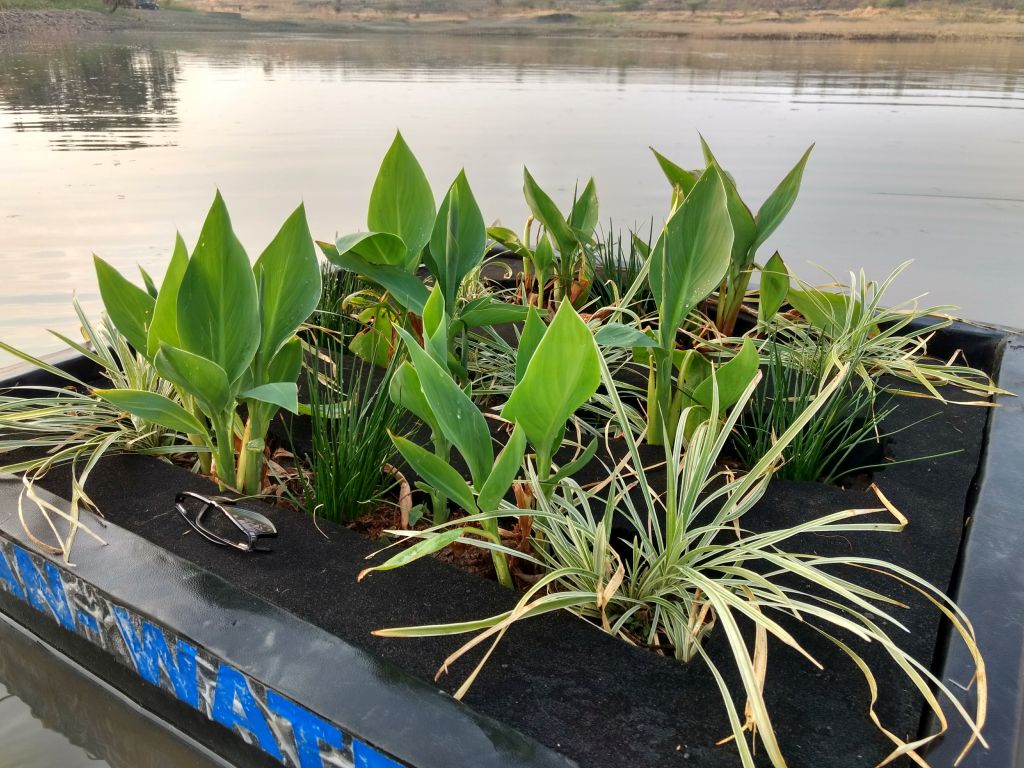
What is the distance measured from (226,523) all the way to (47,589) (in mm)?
247

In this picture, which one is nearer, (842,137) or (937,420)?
(937,420)

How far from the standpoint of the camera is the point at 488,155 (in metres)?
4.36

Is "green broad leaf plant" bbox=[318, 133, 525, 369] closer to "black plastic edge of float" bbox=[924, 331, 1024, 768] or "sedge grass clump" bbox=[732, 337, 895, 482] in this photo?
"sedge grass clump" bbox=[732, 337, 895, 482]

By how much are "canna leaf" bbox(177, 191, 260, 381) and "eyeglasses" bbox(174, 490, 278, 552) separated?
18 cm

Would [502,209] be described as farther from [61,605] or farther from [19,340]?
[61,605]

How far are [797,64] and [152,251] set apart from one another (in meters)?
9.14

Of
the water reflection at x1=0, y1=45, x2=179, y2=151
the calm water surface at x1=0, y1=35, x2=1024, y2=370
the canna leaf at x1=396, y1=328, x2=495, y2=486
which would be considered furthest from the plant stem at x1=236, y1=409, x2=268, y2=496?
the water reflection at x1=0, y1=45, x2=179, y2=151

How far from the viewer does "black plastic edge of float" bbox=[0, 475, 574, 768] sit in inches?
27.9

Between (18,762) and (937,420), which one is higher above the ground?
(937,420)

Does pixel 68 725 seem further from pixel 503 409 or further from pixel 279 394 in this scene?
pixel 503 409

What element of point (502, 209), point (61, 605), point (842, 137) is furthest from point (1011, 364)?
point (842, 137)

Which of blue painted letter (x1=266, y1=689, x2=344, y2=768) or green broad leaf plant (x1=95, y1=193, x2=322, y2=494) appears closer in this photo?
blue painted letter (x1=266, y1=689, x2=344, y2=768)

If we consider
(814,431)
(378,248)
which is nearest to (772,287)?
(814,431)

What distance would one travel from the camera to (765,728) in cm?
66
